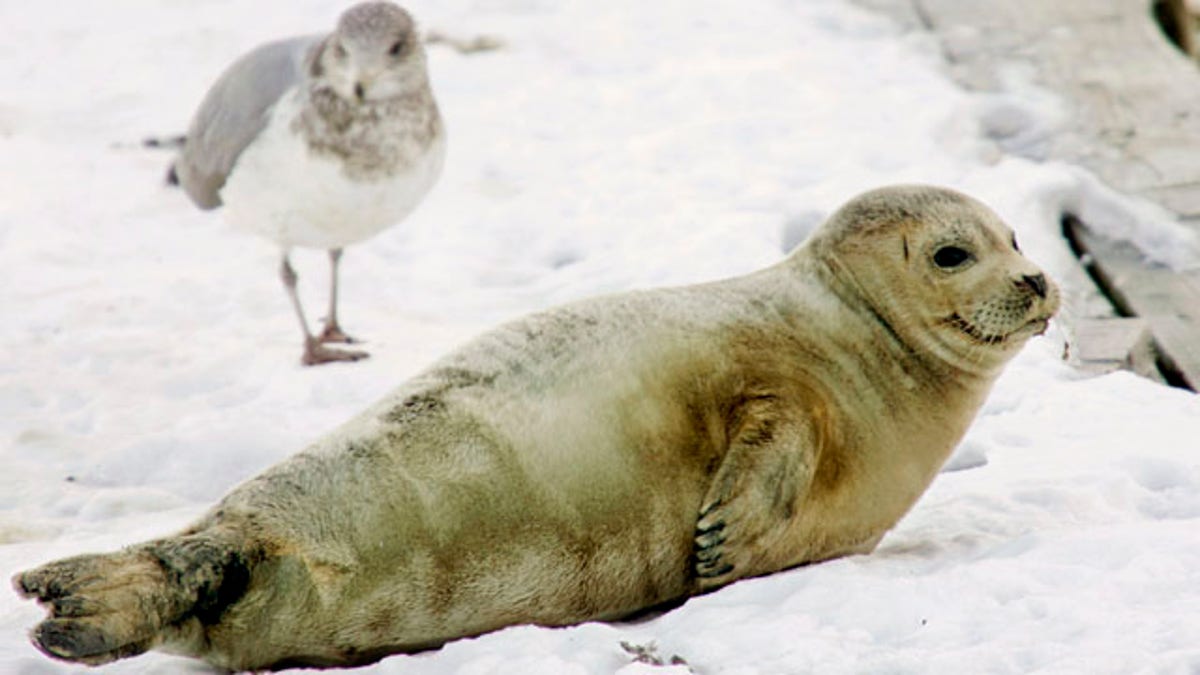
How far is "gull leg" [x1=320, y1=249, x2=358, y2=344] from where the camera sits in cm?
585

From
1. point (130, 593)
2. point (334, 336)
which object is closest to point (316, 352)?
point (334, 336)

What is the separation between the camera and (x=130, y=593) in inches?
115

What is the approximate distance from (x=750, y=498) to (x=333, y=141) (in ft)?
8.86

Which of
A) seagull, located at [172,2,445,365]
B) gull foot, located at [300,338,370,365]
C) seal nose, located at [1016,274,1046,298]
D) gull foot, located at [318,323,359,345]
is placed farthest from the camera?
gull foot, located at [318,323,359,345]

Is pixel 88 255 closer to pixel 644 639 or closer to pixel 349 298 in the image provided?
pixel 349 298

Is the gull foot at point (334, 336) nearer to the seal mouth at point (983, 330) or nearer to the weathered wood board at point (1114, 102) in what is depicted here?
the weathered wood board at point (1114, 102)

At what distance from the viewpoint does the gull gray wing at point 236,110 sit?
5887 mm

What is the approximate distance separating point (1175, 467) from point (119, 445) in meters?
2.61

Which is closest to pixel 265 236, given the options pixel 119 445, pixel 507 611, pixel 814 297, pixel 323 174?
pixel 323 174

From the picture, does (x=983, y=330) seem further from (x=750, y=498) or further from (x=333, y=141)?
(x=333, y=141)

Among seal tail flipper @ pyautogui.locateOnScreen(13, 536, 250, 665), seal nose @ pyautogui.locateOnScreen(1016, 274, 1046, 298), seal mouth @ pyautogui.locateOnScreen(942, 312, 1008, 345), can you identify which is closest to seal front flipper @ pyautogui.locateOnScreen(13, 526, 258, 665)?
seal tail flipper @ pyautogui.locateOnScreen(13, 536, 250, 665)

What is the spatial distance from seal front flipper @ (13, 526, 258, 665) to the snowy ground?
0.79ft

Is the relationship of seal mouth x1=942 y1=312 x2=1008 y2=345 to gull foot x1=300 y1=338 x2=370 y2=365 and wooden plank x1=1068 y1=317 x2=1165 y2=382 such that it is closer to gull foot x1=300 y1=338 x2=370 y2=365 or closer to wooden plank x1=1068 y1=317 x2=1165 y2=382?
wooden plank x1=1068 y1=317 x2=1165 y2=382

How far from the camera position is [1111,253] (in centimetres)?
602
